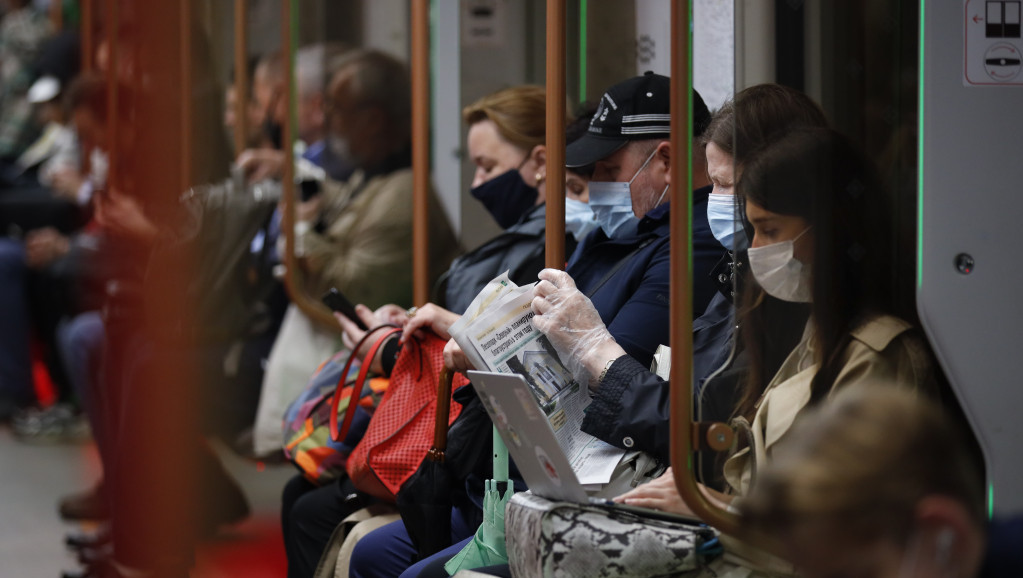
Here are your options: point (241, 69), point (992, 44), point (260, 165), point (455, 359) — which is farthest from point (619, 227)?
point (241, 69)

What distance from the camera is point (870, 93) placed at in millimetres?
1853

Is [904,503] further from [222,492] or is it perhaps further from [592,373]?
[222,492]

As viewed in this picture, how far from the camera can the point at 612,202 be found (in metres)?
2.52

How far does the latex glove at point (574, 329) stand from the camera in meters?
2.11

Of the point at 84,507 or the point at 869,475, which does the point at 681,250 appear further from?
the point at 84,507

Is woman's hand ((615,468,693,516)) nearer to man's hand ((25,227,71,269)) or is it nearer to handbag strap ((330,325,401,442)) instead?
handbag strap ((330,325,401,442))

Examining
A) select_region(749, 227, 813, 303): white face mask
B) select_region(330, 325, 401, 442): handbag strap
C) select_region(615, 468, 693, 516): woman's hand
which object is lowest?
select_region(330, 325, 401, 442): handbag strap

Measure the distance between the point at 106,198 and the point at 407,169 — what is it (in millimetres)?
1828

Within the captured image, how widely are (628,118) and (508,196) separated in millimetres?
694

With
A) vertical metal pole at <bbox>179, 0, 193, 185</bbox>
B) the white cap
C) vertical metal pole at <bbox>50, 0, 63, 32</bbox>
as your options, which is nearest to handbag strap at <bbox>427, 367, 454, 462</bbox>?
vertical metal pole at <bbox>179, 0, 193, 185</bbox>

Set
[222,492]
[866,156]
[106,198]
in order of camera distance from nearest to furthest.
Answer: [866,156]
[222,492]
[106,198]

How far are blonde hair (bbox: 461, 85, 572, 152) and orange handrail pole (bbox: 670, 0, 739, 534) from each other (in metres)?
1.22

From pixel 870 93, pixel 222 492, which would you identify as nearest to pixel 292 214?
pixel 222 492

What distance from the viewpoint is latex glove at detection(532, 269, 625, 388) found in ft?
6.92
